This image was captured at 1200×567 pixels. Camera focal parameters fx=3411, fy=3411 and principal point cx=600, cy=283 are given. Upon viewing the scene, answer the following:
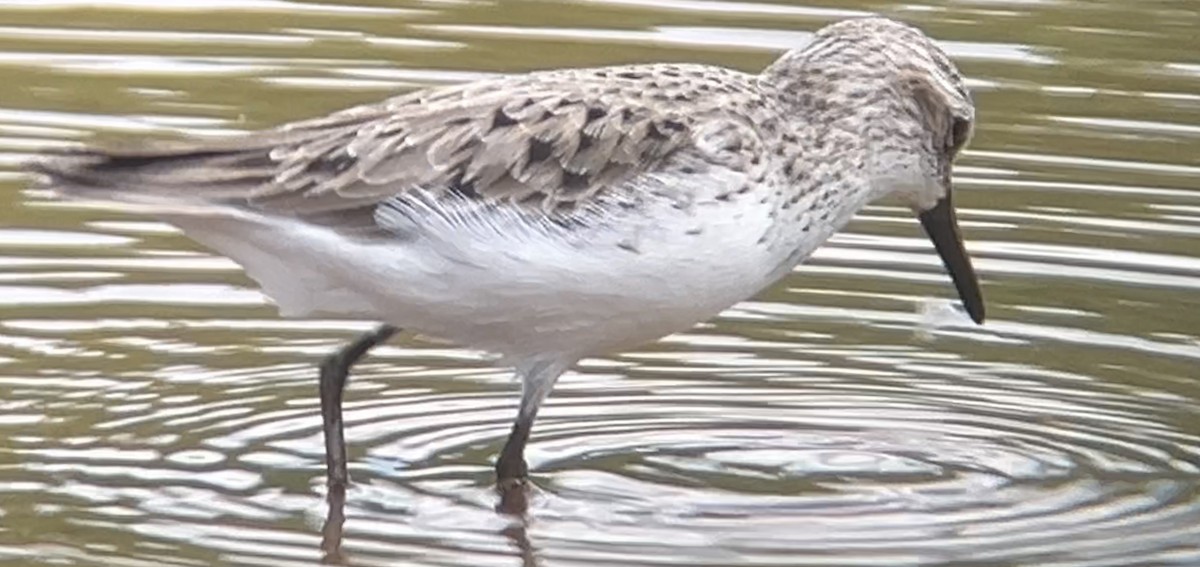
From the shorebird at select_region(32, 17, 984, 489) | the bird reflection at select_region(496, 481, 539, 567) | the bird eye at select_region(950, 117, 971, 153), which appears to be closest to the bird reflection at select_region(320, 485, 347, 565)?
the shorebird at select_region(32, 17, 984, 489)

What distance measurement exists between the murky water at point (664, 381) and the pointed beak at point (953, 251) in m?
0.24

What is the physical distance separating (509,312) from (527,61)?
5239 millimetres

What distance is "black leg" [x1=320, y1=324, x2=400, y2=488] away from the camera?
381 inches

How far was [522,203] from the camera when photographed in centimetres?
915

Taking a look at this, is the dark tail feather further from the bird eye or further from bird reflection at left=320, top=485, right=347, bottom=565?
the bird eye

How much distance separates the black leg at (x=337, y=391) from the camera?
969cm

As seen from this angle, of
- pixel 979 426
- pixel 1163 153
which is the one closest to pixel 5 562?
pixel 979 426

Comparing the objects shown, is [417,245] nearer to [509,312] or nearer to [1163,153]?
[509,312]

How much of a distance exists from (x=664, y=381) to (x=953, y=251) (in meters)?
1.00

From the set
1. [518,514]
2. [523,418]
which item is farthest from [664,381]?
[518,514]

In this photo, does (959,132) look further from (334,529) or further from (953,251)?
(334,529)

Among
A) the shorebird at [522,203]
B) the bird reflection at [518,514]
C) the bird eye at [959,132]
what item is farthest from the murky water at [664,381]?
the bird eye at [959,132]

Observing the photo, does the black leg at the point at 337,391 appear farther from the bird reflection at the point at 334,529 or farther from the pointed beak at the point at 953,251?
the pointed beak at the point at 953,251

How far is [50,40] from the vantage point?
14.5 meters
